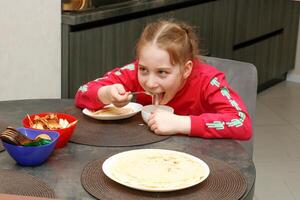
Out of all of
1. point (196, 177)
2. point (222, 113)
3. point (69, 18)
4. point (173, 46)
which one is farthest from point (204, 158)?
point (69, 18)

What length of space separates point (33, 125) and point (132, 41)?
1.71 m

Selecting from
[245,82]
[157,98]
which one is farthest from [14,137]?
[245,82]

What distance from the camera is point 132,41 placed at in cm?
321

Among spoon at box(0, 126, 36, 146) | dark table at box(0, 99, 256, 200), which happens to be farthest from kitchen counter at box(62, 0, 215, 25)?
spoon at box(0, 126, 36, 146)

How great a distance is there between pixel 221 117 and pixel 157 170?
363 mm

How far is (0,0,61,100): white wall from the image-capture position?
8.68 feet

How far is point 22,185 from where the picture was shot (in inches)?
49.3

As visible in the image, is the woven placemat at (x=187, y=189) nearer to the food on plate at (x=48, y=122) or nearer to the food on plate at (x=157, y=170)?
the food on plate at (x=157, y=170)

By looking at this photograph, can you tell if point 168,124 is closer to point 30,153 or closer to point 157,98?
point 157,98

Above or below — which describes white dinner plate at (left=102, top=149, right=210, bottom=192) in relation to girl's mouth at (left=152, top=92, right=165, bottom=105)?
below

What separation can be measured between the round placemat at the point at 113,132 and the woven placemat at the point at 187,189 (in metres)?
0.17

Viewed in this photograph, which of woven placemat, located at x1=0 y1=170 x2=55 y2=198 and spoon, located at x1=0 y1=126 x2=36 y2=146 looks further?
spoon, located at x1=0 y1=126 x2=36 y2=146

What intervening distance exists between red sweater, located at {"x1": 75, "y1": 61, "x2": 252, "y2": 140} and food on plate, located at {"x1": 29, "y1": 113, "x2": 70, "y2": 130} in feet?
0.61

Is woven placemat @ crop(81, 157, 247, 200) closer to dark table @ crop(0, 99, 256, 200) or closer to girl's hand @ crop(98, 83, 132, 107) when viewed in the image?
dark table @ crop(0, 99, 256, 200)
